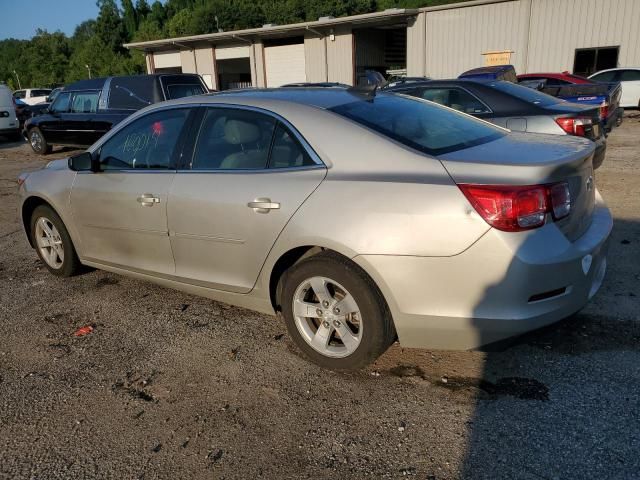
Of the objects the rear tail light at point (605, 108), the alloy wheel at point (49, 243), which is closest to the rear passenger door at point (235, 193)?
the alloy wheel at point (49, 243)

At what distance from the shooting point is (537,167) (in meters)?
2.58

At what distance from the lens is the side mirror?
4152 millimetres

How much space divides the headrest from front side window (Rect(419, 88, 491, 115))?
449 cm

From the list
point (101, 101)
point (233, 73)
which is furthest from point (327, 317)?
point (233, 73)

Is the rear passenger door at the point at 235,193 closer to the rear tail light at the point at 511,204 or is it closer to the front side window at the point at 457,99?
the rear tail light at the point at 511,204

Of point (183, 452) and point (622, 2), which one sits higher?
point (622, 2)

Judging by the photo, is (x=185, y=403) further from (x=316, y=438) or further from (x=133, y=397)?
(x=316, y=438)

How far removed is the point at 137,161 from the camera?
3971 mm

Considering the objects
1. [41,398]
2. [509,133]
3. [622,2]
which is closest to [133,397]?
[41,398]

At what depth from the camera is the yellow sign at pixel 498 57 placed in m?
23.7

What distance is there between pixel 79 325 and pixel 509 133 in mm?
3333

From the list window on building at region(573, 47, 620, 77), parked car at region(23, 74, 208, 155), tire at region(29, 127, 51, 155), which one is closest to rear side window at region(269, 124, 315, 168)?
parked car at region(23, 74, 208, 155)

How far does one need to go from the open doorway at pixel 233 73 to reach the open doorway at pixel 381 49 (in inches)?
362

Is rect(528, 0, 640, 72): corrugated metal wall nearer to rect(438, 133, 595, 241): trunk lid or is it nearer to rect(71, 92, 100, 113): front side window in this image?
rect(71, 92, 100, 113): front side window
